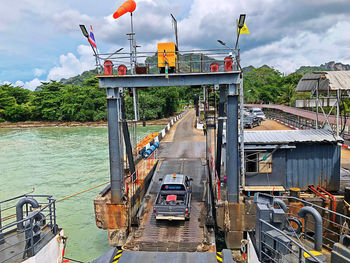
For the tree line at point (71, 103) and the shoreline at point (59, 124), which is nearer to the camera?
the shoreline at point (59, 124)

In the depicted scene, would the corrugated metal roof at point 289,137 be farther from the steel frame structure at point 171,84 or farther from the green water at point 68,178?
the green water at point 68,178

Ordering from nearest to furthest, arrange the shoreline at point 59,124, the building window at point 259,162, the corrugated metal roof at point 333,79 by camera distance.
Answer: the corrugated metal roof at point 333,79, the building window at point 259,162, the shoreline at point 59,124

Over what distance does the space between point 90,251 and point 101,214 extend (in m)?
2.63

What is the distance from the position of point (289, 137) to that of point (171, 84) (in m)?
6.88

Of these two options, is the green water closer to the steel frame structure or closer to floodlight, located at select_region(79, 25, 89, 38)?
the steel frame structure

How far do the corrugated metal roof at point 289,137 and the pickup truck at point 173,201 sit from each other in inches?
160

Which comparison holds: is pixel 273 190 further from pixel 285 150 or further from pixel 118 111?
pixel 118 111

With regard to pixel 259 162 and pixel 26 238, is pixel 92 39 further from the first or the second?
pixel 259 162

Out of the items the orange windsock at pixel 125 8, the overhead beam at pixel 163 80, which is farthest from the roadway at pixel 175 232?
the orange windsock at pixel 125 8

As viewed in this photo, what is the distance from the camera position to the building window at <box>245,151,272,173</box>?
1391 centimetres

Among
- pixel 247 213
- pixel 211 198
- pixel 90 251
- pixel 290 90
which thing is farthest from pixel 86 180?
pixel 290 90

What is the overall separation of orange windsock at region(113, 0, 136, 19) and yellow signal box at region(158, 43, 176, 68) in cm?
197

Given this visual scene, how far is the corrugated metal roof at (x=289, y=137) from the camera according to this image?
1377cm

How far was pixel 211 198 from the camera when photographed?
15000 mm
